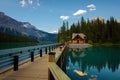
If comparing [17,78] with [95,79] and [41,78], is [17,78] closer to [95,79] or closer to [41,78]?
[41,78]

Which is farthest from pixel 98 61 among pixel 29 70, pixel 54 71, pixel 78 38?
pixel 78 38

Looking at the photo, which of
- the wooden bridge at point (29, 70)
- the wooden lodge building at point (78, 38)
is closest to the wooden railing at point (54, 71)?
the wooden bridge at point (29, 70)

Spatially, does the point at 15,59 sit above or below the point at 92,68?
above

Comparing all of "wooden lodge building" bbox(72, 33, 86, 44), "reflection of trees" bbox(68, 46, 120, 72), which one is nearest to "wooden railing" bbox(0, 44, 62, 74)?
"reflection of trees" bbox(68, 46, 120, 72)

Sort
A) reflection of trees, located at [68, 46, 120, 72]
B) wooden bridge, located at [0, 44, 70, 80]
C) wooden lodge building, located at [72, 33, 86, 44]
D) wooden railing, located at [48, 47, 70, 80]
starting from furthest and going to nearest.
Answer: wooden lodge building, located at [72, 33, 86, 44] → reflection of trees, located at [68, 46, 120, 72] → wooden bridge, located at [0, 44, 70, 80] → wooden railing, located at [48, 47, 70, 80]

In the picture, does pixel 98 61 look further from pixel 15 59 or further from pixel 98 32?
pixel 98 32

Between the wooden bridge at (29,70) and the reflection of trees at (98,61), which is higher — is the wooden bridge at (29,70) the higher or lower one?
the higher one

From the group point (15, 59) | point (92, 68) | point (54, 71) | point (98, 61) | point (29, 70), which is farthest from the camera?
point (98, 61)

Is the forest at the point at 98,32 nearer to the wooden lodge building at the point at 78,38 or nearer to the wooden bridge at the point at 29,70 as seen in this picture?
the wooden lodge building at the point at 78,38

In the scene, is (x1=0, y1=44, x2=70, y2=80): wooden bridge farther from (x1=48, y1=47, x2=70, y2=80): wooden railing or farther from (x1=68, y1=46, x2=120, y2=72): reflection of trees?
(x1=68, y1=46, x2=120, y2=72): reflection of trees

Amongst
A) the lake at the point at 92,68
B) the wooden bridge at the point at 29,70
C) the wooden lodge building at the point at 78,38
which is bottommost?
the lake at the point at 92,68

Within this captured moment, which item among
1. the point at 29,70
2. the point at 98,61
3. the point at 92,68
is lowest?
the point at 92,68

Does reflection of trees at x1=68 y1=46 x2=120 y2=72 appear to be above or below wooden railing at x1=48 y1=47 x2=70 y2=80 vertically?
below

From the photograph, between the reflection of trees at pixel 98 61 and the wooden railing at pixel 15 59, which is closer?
the wooden railing at pixel 15 59
